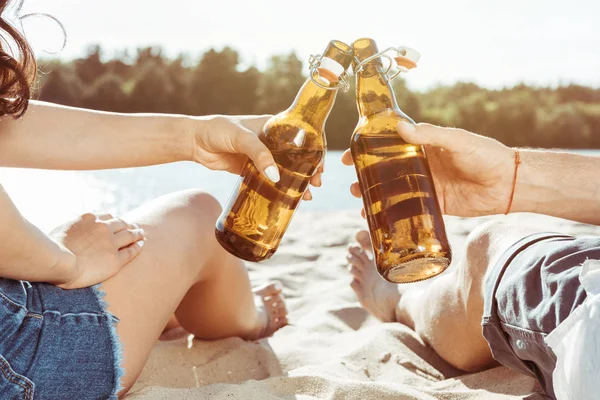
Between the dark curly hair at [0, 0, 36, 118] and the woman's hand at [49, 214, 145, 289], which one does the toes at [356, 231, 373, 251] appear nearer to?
the woman's hand at [49, 214, 145, 289]

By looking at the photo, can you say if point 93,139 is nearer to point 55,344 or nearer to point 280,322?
point 55,344

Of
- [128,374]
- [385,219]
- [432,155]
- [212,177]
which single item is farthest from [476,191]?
[212,177]

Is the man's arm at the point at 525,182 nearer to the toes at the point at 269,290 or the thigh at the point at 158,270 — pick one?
the thigh at the point at 158,270

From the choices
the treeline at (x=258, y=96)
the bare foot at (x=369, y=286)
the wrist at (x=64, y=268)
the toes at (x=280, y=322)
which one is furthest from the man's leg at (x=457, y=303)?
the treeline at (x=258, y=96)

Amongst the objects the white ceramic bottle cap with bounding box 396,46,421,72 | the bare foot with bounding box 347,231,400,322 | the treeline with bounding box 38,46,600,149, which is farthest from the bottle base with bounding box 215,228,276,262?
the treeline with bounding box 38,46,600,149

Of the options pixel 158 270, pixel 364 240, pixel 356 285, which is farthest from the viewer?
pixel 364 240

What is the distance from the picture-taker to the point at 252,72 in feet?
76.4

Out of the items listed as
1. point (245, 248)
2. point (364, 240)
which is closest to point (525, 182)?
point (245, 248)

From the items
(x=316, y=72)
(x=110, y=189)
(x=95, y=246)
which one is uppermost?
(x=316, y=72)

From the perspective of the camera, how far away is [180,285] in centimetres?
170

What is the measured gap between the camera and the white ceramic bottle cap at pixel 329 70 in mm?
1336

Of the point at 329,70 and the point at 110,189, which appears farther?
the point at 110,189

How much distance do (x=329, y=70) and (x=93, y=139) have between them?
2.59 ft

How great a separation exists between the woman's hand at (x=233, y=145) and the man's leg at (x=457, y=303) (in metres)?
0.48
